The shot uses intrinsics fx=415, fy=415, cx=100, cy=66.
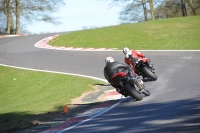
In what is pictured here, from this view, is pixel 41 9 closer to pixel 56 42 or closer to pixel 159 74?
pixel 56 42

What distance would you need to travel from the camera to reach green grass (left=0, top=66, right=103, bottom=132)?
12.2m

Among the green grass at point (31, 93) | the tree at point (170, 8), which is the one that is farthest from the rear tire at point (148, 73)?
the tree at point (170, 8)

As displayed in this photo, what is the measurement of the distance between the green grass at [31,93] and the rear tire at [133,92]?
7.35 ft

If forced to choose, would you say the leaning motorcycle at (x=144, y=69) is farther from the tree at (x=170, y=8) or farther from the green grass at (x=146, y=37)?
the tree at (x=170, y=8)

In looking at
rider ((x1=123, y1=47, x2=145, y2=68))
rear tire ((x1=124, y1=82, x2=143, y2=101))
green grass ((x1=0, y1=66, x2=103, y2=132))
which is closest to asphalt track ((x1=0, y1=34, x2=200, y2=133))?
rear tire ((x1=124, y1=82, x2=143, y2=101))

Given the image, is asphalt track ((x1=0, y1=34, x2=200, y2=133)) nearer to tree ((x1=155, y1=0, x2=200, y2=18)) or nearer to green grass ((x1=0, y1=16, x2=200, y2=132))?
green grass ((x1=0, y1=16, x2=200, y2=132))

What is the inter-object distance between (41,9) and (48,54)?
25.9 meters

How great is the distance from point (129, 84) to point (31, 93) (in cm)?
670

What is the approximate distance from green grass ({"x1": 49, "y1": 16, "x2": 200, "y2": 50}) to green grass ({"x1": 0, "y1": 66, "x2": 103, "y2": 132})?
7.68 meters

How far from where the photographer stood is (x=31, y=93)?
16.9m

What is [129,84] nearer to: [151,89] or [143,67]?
[151,89]

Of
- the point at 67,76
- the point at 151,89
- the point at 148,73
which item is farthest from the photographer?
the point at 67,76

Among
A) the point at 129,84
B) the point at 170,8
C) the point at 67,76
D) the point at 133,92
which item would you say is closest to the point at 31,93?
the point at 67,76

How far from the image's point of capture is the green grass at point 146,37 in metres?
25.5
